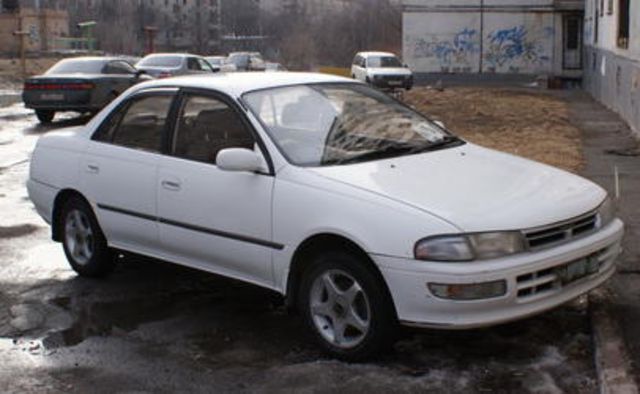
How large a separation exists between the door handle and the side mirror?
1.96 ft

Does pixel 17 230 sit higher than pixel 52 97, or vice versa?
pixel 52 97

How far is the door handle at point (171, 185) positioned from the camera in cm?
577

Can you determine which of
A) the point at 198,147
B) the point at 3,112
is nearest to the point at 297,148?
the point at 198,147

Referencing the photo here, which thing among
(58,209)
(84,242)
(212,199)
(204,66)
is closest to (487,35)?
(204,66)

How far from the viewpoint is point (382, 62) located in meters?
37.5

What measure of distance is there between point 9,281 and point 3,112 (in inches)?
675

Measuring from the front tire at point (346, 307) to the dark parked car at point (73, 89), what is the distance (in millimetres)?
15603

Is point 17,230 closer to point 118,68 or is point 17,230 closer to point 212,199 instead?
point 212,199

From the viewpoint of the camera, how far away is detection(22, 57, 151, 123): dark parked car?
19.6 m

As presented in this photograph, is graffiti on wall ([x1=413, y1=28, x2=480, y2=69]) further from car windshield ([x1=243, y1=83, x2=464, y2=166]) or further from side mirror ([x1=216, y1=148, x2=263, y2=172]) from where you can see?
side mirror ([x1=216, y1=148, x2=263, y2=172])

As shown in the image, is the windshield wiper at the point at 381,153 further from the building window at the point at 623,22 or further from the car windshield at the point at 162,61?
the car windshield at the point at 162,61

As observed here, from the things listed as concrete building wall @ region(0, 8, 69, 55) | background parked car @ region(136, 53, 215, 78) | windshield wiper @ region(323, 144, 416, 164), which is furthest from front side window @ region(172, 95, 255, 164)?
concrete building wall @ region(0, 8, 69, 55)

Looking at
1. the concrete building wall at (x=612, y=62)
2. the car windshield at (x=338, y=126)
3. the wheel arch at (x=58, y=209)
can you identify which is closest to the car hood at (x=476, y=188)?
the car windshield at (x=338, y=126)

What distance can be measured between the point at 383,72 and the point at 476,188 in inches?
1244
